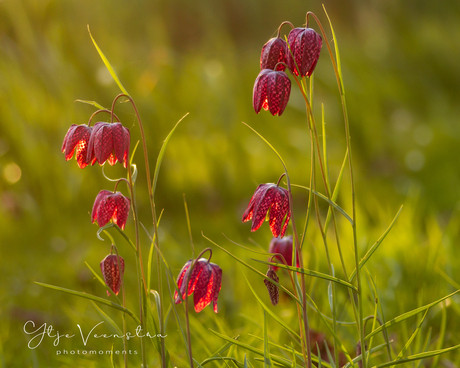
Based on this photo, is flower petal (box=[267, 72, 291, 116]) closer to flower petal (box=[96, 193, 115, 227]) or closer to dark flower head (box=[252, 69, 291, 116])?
dark flower head (box=[252, 69, 291, 116])

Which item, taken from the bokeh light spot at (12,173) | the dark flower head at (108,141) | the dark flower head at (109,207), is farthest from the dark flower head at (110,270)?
the bokeh light spot at (12,173)

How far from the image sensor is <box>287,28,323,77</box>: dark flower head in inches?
31.1

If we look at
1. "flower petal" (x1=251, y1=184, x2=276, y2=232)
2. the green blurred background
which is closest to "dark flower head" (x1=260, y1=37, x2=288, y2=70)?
"flower petal" (x1=251, y1=184, x2=276, y2=232)

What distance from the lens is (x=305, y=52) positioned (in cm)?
79

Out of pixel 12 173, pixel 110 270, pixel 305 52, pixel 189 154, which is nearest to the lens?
pixel 305 52

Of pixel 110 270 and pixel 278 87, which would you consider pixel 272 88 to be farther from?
pixel 110 270

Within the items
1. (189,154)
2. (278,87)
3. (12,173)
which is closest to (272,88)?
(278,87)

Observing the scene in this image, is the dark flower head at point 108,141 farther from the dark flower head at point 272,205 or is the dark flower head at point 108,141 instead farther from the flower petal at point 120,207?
the dark flower head at point 272,205

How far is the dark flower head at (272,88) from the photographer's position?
2.64 feet

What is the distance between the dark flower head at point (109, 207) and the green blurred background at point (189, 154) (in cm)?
52

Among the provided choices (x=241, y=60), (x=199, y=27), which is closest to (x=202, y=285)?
(x=241, y=60)

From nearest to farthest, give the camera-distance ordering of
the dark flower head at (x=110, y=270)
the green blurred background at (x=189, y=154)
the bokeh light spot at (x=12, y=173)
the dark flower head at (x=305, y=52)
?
1. the dark flower head at (x=305, y=52)
2. the dark flower head at (x=110, y=270)
3. the green blurred background at (x=189, y=154)
4. the bokeh light spot at (x=12, y=173)

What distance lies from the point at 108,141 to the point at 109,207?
0.15m

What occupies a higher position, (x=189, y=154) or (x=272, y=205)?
(x=272, y=205)
